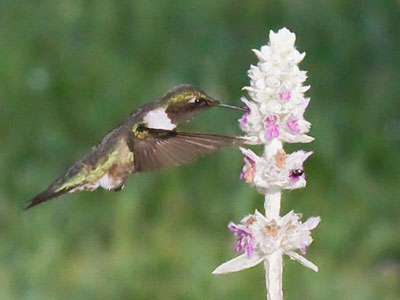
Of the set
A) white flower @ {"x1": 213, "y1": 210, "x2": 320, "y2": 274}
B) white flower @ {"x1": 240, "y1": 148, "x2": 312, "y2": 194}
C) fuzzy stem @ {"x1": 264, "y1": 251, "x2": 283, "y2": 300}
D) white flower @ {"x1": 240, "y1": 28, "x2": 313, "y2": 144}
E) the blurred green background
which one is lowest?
fuzzy stem @ {"x1": 264, "y1": 251, "x2": 283, "y2": 300}

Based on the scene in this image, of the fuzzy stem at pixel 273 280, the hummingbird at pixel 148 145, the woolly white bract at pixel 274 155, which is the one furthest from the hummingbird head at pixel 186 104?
the fuzzy stem at pixel 273 280

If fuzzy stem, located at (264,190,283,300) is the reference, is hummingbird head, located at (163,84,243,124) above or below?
above

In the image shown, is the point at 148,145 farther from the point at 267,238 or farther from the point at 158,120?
the point at 267,238

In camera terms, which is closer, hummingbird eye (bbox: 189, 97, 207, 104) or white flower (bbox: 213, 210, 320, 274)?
white flower (bbox: 213, 210, 320, 274)

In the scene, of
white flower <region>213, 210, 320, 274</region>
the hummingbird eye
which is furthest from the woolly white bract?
the hummingbird eye

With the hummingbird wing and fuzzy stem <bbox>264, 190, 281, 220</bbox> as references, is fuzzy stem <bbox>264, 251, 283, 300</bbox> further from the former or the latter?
the hummingbird wing

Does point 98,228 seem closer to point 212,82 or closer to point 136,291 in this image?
point 136,291

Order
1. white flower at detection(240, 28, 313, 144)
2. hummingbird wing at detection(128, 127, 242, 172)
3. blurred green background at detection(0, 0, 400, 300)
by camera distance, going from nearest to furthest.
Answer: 1. white flower at detection(240, 28, 313, 144)
2. hummingbird wing at detection(128, 127, 242, 172)
3. blurred green background at detection(0, 0, 400, 300)
